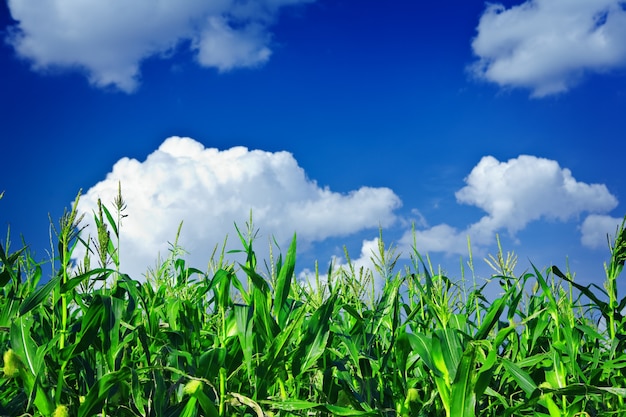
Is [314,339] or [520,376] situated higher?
[314,339]

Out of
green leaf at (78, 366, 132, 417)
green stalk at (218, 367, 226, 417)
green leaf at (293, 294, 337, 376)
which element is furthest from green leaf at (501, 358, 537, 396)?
green leaf at (78, 366, 132, 417)

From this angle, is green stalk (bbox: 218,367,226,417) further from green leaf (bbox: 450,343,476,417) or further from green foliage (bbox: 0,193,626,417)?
green leaf (bbox: 450,343,476,417)

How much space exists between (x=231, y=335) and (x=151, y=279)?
115 cm

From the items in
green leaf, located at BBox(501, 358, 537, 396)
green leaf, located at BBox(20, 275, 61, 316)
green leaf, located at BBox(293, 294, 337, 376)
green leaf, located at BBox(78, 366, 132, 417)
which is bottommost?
green leaf, located at BBox(78, 366, 132, 417)

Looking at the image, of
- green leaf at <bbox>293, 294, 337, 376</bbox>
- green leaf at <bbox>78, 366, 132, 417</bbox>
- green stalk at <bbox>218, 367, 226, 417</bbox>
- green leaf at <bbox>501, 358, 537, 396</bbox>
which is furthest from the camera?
green leaf at <bbox>293, 294, 337, 376</bbox>

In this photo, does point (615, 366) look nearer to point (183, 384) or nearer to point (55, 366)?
point (183, 384)

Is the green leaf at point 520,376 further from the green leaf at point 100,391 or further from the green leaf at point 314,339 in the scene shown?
the green leaf at point 100,391

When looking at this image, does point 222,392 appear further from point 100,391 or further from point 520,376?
point 520,376

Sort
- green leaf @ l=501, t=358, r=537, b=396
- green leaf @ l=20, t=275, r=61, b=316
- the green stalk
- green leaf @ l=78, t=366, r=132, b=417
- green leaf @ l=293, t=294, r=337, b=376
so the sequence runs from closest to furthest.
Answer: green leaf @ l=78, t=366, r=132, b=417 → green leaf @ l=20, t=275, r=61, b=316 → the green stalk → green leaf @ l=501, t=358, r=537, b=396 → green leaf @ l=293, t=294, r=337, b=376

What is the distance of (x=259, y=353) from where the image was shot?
10.9ft

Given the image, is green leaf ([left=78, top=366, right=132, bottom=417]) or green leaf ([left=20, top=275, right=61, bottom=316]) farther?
green leaf ([left=20, top=275, right=61, bottom=316])

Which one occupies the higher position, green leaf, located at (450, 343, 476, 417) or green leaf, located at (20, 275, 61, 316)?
green leaf, located at (20, 275, 61, 316)

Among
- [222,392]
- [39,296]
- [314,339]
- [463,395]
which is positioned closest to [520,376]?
[463,395]

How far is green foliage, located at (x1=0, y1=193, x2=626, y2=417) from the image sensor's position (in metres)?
3.00
